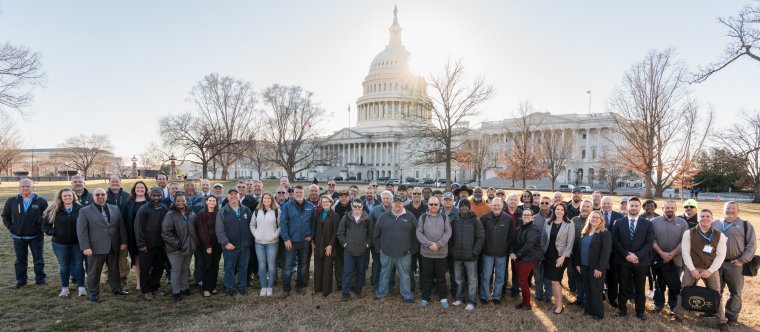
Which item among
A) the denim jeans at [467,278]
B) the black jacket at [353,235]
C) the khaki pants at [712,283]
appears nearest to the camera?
the khaki pants at [712,283]

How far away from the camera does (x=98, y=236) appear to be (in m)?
7.36

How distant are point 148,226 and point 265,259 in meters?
2.22

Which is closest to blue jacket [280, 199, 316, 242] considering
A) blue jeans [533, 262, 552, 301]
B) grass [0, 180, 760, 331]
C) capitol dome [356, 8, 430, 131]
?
grass [0, 180, 760, 331]

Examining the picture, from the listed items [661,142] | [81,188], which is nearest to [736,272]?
[81,188]

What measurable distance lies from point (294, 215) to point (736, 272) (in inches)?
303

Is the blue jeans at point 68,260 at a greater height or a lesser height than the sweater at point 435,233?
lesser

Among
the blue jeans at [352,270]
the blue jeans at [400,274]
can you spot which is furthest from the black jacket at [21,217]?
the blue jeans at [400,274]

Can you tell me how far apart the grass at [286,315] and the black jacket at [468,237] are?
992mm

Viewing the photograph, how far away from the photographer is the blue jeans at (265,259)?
8.01 m

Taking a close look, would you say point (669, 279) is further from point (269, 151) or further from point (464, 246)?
point (269, 151)

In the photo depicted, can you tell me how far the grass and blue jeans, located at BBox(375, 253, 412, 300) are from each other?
7.5 inches

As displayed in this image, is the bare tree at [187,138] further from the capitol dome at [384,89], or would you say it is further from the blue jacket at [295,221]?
the capitol dome at [384,89]

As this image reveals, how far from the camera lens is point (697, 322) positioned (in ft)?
22.2

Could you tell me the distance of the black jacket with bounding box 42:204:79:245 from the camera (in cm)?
747
